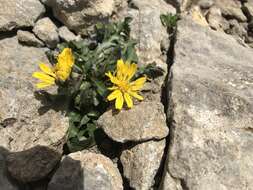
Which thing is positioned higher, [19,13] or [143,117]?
[19,13]

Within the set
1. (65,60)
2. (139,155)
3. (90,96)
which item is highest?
(65,60)

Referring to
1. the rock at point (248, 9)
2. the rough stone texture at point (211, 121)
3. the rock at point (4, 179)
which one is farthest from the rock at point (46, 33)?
the rock at point (248, 9)

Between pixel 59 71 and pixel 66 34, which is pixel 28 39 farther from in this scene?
pixel 59 71

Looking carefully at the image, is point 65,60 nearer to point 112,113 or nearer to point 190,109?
point 112,113

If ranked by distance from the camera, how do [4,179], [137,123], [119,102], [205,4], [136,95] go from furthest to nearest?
[205,4], [136,95], [119,102], [137,123], [4,179]

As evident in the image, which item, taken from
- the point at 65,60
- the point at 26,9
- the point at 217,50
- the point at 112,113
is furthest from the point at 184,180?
the point at 26,9

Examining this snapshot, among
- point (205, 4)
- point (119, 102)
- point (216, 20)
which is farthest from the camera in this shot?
point (205, 4)

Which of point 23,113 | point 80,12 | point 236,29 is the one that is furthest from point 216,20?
point 23,113
